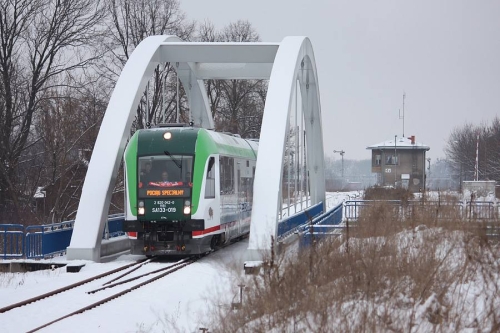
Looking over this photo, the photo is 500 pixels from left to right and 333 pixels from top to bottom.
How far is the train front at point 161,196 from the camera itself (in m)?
17.8

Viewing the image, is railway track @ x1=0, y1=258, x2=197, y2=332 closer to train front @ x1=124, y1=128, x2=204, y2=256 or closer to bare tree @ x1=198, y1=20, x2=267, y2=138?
train front @ x1=124, y1=128, x2=204, y2=256

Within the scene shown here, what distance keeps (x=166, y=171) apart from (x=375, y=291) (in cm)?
1043

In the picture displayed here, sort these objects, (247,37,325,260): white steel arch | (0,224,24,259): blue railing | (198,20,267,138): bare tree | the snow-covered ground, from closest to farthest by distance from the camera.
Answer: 1. the snow-covered ground
2. (247,37,325,260): white steel arch
3. (0,224,24,259): blue railing
4. (198,20,267,138): bare tree

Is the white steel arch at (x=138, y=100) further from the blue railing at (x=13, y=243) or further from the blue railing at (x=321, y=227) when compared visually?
the blue railing at (x=13, y=243)

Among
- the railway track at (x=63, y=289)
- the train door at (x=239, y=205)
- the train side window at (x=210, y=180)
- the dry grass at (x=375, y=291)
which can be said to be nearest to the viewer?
Answer: the dry grass at (x=375, y=291)

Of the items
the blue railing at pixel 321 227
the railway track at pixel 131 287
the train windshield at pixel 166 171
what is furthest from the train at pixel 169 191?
the blue railing at pixel 321 227

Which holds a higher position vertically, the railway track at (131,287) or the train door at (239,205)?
the train door at (239,205)

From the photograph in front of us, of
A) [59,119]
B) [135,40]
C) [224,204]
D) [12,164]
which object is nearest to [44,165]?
[12,164]

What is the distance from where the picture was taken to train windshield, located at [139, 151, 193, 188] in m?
17.9

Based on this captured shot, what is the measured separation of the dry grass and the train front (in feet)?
26.2

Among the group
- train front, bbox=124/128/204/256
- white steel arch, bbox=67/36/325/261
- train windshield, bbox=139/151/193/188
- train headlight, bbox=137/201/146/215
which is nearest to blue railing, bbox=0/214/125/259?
white steel arch, bbox=67/36/325/261

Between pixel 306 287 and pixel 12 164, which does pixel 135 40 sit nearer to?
pixel 12 164

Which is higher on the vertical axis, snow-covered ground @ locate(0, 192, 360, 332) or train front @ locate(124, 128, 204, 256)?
train front @ locate(124, 128, 204, 256)

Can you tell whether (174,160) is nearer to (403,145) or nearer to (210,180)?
(210,180)
